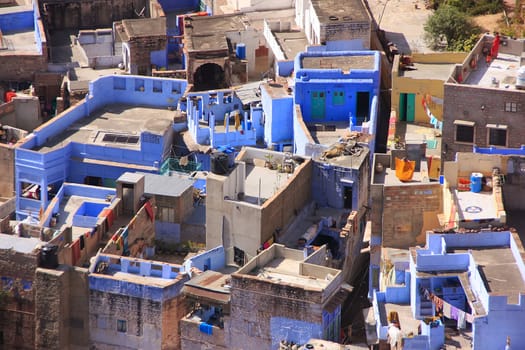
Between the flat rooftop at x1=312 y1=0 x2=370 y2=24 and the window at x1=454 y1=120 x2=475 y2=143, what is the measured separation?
17.4 metres

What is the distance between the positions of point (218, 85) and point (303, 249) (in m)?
23.2

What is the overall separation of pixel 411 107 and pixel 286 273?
18617 millimetres

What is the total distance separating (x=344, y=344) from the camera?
6738cm

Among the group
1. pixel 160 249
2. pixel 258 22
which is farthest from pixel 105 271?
pixel 258 22

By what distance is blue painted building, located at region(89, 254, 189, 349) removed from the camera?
70.4m

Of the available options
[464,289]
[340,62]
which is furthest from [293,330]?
[340,62]

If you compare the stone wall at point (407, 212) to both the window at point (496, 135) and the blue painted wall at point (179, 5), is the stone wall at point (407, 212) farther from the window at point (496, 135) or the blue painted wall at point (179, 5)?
the blue painted wall at point (179, 5)

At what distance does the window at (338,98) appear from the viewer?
86.7 meters

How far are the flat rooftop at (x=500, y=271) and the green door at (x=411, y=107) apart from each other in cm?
1960

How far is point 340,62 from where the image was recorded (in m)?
88.3

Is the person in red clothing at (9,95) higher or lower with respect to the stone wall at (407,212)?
higher

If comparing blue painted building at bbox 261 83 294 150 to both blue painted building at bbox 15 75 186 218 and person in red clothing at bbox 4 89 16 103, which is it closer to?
blue painted building at bbox 15 75 186 218

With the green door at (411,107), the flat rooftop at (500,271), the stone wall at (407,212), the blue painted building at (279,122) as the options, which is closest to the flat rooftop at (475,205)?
the stone wall at (407,212)

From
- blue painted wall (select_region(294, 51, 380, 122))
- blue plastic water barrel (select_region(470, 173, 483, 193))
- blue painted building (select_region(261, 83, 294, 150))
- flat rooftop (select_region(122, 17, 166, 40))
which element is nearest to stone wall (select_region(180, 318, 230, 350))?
blue plastic water barrel (select_region(470, 173, 483, 193))
